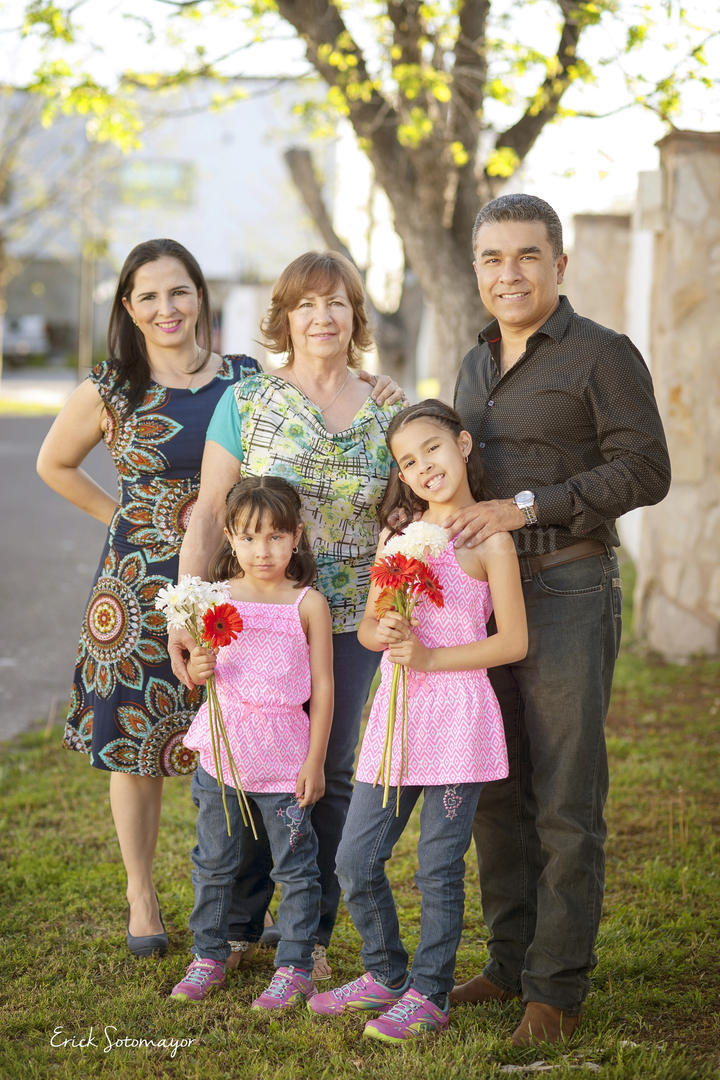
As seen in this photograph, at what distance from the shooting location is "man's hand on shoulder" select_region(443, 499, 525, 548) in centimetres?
311

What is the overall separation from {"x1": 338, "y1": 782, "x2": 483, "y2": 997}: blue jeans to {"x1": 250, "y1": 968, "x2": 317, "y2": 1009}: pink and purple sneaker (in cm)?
31

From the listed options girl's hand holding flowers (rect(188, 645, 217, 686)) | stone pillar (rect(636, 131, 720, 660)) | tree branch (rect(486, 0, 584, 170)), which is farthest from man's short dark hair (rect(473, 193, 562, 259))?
stone pillar (rect(636, 131, 720, 660))

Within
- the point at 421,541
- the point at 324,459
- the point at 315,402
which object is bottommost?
the point at 421,541

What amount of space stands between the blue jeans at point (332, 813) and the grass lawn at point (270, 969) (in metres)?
0.18

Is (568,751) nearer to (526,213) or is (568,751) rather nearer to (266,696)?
(266,696)

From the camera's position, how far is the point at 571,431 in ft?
10.4

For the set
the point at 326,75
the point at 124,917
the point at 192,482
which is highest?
the point at 326,75

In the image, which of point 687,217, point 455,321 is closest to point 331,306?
point 455,321

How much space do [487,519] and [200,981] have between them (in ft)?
5.26

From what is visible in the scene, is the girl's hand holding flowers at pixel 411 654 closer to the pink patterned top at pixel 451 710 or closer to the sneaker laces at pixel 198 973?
the pink patterned top at pixel 451 710

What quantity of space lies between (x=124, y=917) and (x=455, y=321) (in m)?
4.29

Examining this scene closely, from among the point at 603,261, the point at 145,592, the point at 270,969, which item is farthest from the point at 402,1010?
the point at 603,261

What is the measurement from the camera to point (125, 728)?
385 centimetres

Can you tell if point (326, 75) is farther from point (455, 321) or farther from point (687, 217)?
point (687, 217)
